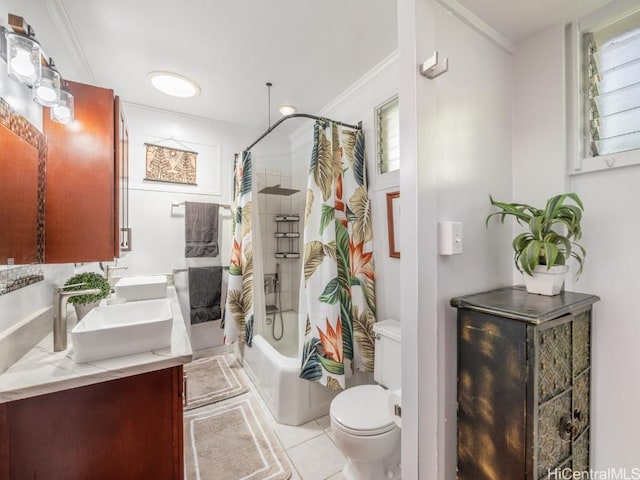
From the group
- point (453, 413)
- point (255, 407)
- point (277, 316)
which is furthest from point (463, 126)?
point (277, 316)

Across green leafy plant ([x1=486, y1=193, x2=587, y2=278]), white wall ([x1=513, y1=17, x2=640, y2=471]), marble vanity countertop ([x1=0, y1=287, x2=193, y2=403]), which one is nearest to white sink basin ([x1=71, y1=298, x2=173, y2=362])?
marble vanity countertop ([x1=0, y1=287, x2=193, y2=403])

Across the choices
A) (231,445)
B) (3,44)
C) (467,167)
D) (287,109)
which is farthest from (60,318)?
(287,109)

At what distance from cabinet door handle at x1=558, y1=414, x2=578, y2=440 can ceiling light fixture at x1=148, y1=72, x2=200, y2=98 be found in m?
3.02

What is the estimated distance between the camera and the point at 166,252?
9.23 ft

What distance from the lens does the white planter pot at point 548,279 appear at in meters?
1.04

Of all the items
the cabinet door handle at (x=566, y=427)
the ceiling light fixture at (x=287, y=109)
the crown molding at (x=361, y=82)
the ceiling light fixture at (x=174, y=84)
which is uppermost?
the ceiling light fixture at (x=287, y=109)

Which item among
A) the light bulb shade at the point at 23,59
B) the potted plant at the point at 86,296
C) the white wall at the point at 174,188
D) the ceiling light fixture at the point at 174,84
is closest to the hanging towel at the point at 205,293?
the white wall at the point at 174,188

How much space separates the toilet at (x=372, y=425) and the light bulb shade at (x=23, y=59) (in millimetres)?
1991

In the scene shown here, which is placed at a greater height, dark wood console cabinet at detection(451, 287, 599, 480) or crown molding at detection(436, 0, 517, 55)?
crown molding at detection(436, 0, 517, 55)

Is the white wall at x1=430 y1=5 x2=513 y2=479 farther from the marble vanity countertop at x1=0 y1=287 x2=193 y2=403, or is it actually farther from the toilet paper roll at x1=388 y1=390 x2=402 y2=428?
the marble vanity countertop at x1=0 y1=287 x2=193 y2=403

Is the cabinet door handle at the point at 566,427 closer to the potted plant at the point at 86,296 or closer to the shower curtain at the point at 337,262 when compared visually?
the shower curtain at the point at 337,262

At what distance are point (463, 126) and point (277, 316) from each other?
261 centimetres

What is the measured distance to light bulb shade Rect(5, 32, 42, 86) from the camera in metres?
0.98

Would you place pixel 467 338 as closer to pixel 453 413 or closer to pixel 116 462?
pixel 453 413
